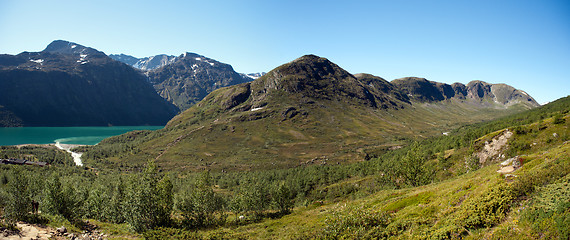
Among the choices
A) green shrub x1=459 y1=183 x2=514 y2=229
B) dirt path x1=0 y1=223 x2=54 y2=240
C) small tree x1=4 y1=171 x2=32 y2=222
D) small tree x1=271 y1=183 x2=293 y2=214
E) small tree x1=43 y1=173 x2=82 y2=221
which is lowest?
small tree x1=271 y1=183 x2=293 y2=214

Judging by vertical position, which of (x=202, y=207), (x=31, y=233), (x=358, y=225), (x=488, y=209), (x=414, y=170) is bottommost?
(x=202, y=207)

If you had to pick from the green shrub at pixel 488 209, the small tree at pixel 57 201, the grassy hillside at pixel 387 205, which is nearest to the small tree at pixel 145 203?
the grassy hillside at pixel 387 205

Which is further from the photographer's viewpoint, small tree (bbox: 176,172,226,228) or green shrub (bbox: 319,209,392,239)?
small tree (bbox: 176,172,226,228)

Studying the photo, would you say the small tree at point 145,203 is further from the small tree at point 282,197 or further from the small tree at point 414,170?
the small tree at point 414,170

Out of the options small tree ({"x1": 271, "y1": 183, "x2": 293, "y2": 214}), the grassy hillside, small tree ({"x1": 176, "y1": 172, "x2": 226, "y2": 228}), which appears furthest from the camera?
small tree ({"x1": 271, "y1": 183, "x2": 293, "y2": 214})

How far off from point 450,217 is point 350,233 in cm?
915

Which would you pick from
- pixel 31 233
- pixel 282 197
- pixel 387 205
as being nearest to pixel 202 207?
pixel 282 197

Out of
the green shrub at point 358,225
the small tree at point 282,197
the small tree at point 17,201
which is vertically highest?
the green shrub at point 358,225

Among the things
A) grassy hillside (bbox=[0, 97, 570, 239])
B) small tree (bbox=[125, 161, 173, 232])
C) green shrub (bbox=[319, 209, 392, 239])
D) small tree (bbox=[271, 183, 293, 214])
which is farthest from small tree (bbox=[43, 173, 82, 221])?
green shrub (bbox=[319, 209, 392, 239])

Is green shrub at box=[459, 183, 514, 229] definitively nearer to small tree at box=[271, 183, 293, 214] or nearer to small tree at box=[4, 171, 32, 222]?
small tree at box=[271, 183, 293, 214]

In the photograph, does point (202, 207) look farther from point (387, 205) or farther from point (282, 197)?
point (387, 205)

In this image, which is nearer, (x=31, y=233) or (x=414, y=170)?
(x=31, y=233)

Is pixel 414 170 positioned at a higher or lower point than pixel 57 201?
higher

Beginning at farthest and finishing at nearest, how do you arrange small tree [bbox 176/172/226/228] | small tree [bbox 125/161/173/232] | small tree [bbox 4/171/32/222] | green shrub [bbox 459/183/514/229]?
small tree [bbox 176/172/226/228] → small tree [bbox 125/161/173/232] → small tree [bbox 4/171/32/222] → green shrub [bbox 459/183/514/229]
